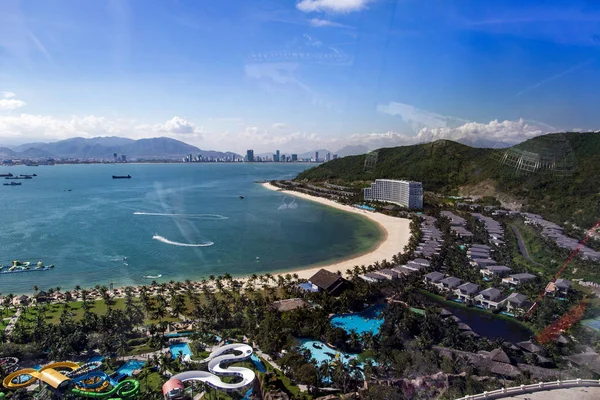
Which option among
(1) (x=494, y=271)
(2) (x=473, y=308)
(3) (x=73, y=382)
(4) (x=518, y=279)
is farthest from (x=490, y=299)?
(3) (x=73, y=382)

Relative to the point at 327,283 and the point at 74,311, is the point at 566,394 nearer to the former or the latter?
the point at 327,283

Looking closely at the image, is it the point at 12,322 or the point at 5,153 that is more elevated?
the point at 5,153

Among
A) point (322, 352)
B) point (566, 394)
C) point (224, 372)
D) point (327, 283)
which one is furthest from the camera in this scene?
point (327, 283)

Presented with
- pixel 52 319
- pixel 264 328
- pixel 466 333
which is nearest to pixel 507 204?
pixel 466 333

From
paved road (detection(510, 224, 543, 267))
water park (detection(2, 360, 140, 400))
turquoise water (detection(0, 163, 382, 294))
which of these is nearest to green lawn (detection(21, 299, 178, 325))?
turquoise water (detection(0, 163, 382, 294))

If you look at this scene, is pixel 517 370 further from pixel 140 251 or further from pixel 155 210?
pixel 155 210

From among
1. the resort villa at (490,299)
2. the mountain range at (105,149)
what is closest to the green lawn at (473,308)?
the resort villa at (490,299)
